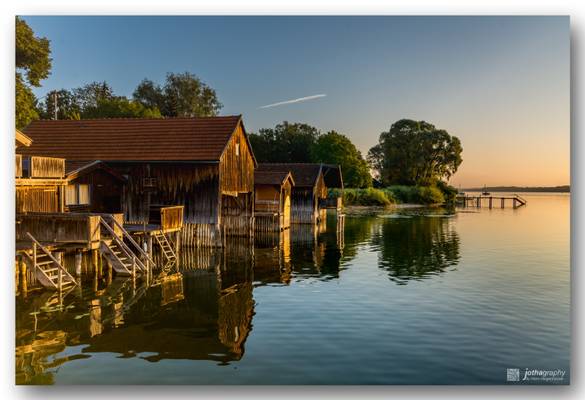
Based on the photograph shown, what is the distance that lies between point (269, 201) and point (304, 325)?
27.4 m

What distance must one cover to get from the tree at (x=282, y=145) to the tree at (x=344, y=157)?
287 cm

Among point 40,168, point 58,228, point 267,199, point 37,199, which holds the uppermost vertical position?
point 40,168

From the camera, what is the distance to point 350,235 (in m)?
41.8

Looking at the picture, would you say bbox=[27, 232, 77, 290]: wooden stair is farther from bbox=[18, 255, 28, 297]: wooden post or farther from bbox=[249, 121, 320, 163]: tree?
bbox=[249, 121, 320, 163]: tree

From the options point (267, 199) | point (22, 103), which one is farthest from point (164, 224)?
point (267, 199)

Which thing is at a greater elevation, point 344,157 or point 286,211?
point 344,157

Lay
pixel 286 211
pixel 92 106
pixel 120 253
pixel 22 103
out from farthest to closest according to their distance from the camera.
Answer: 1. pixel 92 106
2. pixel 286 211
3. pixel 22 103
4. pixel 120 253

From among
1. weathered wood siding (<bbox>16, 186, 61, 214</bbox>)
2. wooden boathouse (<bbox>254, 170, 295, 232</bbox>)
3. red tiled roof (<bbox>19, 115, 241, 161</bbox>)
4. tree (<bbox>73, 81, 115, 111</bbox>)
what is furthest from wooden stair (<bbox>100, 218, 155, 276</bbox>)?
tree (<bbox>73, 81, 115, 111</bbox>)

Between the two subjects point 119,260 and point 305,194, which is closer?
point 119,260

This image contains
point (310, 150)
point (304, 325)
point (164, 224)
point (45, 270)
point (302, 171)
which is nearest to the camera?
point (304, 325)

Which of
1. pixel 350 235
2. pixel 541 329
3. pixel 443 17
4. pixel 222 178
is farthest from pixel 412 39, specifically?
pixel 350 235

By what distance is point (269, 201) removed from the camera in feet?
138

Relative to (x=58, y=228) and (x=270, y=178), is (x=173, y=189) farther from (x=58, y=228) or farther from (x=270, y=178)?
(x=270, y=178)

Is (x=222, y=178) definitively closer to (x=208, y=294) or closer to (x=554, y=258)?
(x=208, y=294)
